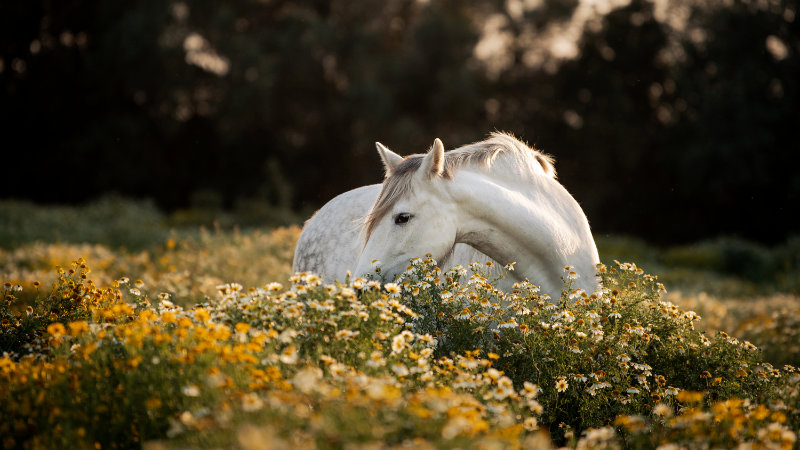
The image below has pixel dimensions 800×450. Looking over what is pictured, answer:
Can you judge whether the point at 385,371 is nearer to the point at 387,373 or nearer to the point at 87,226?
the point at 387,373

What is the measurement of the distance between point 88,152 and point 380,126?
12317 millimetres

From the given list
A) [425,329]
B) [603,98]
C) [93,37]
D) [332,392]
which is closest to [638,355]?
[425,329]

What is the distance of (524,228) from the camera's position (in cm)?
474

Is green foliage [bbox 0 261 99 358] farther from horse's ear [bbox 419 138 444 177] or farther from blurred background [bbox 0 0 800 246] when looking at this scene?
blurred background [bbox 0 0 800 246]

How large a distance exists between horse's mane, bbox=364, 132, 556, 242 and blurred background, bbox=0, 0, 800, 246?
70.9 ft

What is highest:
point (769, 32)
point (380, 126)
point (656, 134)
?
point (769, 32)

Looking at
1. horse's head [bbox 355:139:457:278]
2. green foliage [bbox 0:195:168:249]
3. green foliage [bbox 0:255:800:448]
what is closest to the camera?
green foliage [bbox 0:255:800:448]

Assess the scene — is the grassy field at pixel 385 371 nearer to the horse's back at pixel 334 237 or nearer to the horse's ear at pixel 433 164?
the horse's ear at pixel 433 164

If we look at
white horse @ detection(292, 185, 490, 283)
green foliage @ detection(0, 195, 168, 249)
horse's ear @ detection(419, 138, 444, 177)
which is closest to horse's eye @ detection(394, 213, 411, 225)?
horse's ear @ detection(419, 138, 444, 177)

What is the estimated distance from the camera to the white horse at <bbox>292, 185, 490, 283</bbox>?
637 cm

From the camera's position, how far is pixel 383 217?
4.71 meters

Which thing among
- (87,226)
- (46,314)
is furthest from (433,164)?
(87,226)

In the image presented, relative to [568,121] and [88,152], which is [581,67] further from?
[88,152]

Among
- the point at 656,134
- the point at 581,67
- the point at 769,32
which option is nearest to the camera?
the point at 769,32
